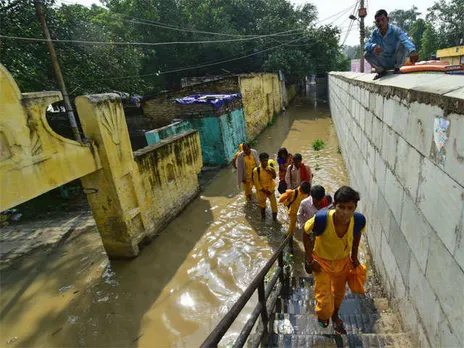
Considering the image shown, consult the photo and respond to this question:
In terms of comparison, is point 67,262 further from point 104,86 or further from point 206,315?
point 104,86

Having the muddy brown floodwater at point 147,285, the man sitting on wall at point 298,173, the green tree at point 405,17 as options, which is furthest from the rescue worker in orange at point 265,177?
the green tree at point 405,17

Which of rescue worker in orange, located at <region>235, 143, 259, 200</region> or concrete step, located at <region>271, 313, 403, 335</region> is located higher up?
rescue worker in orange, located at <region>235, 143, 259, 200</region>

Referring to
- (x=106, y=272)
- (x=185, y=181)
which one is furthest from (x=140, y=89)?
(x=106, y=272)

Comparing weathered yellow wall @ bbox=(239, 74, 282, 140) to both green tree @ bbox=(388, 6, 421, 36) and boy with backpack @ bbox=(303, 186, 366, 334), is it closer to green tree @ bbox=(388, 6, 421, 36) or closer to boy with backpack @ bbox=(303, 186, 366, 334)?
boy with backpack @ bbox=(303, 186, 366, 334)

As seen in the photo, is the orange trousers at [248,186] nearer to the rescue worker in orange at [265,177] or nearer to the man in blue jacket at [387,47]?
the rescue worker in orange at [265,177]

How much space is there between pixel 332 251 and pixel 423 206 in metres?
0.91

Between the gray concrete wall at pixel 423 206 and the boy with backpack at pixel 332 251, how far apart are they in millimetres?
464

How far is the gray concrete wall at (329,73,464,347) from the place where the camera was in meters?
1.59

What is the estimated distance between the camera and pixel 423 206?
6.82 ft

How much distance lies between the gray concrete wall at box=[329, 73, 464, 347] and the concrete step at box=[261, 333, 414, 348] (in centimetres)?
17

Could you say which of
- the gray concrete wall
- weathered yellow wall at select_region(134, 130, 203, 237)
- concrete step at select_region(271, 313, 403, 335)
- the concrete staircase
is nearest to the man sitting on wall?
the gray concrete wall

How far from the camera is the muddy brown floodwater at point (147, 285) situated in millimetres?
3857

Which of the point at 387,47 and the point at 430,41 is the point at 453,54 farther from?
the point at 387,47

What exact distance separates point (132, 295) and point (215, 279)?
1374mm
